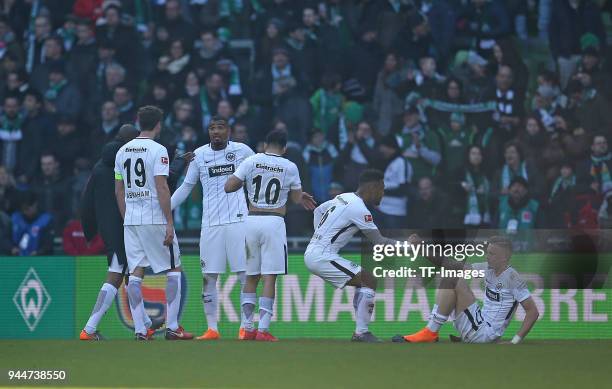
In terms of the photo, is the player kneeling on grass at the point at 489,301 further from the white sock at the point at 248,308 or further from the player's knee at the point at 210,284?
the player's knee at the point at 210,284

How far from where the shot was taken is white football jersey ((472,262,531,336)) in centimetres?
1255

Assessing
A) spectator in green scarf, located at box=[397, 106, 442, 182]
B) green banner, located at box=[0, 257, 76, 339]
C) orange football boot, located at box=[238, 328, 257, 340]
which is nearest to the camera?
orange football boot, located at box=[238, 328, 257, 340]

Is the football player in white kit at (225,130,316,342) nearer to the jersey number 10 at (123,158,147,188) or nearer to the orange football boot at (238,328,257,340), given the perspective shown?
the orange football boot at (238,328,257,340)

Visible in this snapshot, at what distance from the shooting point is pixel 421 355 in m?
11.0

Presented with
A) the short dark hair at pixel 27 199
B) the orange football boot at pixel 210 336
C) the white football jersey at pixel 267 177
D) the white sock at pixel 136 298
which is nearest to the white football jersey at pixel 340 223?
the white football jersey at pixel 267 177

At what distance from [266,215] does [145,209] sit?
1162 mm

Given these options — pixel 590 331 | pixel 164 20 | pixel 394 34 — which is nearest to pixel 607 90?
pixel 394 34

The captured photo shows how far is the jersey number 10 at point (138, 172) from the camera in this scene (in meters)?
12.4

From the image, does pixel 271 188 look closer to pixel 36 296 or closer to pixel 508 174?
pixel 36 296

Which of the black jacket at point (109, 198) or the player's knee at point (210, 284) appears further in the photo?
the player's knee at point (210, 284)

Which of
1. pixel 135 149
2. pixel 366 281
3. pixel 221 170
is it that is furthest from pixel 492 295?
pixel 135 149

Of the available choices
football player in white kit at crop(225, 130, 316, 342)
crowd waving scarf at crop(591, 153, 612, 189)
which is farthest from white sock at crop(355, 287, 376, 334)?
crowd waving scarf at crop(591, 153, 612, 189)

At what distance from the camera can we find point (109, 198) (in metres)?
13.2

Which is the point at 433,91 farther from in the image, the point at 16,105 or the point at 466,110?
the point at 16,105
